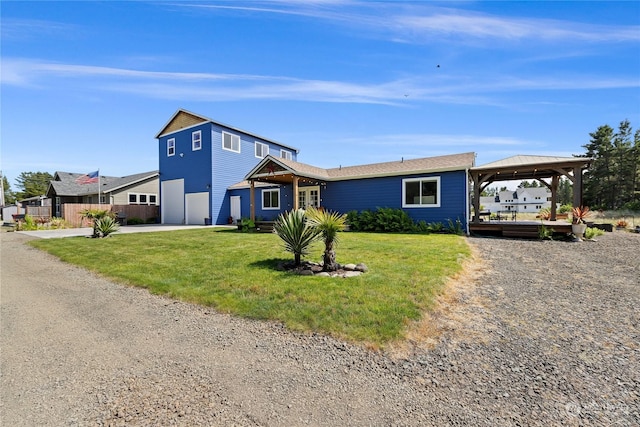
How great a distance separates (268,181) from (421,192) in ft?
28.4

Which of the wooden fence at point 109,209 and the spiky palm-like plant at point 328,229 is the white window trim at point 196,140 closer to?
the wooden fence at point 109,209

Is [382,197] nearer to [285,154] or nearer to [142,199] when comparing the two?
[285,154]

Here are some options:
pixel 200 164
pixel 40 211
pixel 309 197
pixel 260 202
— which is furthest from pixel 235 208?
pixel 40 211

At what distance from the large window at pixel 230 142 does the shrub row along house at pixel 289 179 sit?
0.24 feet

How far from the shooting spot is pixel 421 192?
14.1m

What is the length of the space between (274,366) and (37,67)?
41.5 ft

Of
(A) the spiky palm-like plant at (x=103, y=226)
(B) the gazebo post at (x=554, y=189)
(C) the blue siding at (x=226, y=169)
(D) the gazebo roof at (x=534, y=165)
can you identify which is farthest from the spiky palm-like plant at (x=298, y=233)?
(B) the gazebo post at (x=554, y=189)

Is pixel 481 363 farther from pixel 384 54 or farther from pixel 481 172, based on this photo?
pixel 481 172

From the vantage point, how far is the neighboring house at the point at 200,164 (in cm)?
2006

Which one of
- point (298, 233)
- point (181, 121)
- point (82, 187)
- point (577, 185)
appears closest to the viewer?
point (298, 233)

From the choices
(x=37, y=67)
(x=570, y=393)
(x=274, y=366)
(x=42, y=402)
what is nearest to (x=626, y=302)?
(x=570, y=393)

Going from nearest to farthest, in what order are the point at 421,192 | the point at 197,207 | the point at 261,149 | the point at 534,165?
the point at 534,165, the point at 421,192, the point at 197,207, the point at 261,149

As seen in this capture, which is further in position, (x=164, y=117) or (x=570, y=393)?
(x=164, y=117)

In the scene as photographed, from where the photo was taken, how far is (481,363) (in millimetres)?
2785
